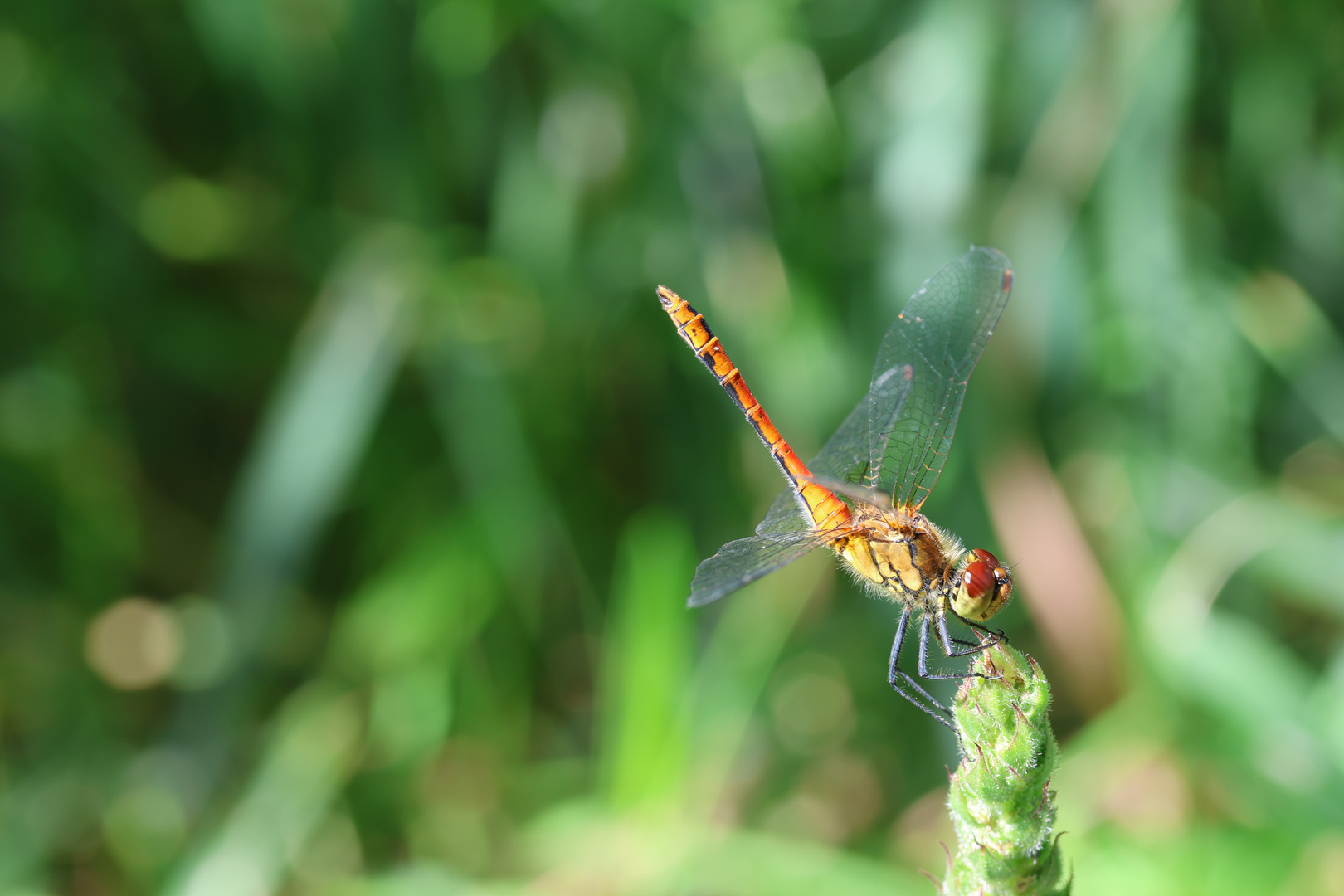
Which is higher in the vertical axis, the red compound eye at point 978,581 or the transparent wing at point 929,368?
the transparent wing at point 929,368

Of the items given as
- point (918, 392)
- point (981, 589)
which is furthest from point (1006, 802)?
point (918, 392)

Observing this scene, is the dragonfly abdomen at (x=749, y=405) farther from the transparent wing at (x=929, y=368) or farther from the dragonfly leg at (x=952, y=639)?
the dragonfly leg at (x=952, y=639)

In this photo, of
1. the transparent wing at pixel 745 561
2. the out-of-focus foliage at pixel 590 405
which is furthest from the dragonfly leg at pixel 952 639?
the out-of-focus foliage at pixel 590 405

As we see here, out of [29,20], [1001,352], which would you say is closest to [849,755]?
[1001,352]

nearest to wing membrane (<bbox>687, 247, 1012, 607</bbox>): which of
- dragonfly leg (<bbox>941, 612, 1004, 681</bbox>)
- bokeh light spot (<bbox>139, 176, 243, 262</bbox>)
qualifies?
dragonfly leg (<bbox>941, 612, 1004, 681</bbox>)

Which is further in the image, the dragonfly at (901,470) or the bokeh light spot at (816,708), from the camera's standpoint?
the bokeh light spot at (816,708)

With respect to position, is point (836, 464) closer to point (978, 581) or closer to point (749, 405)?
point (749, 405)
